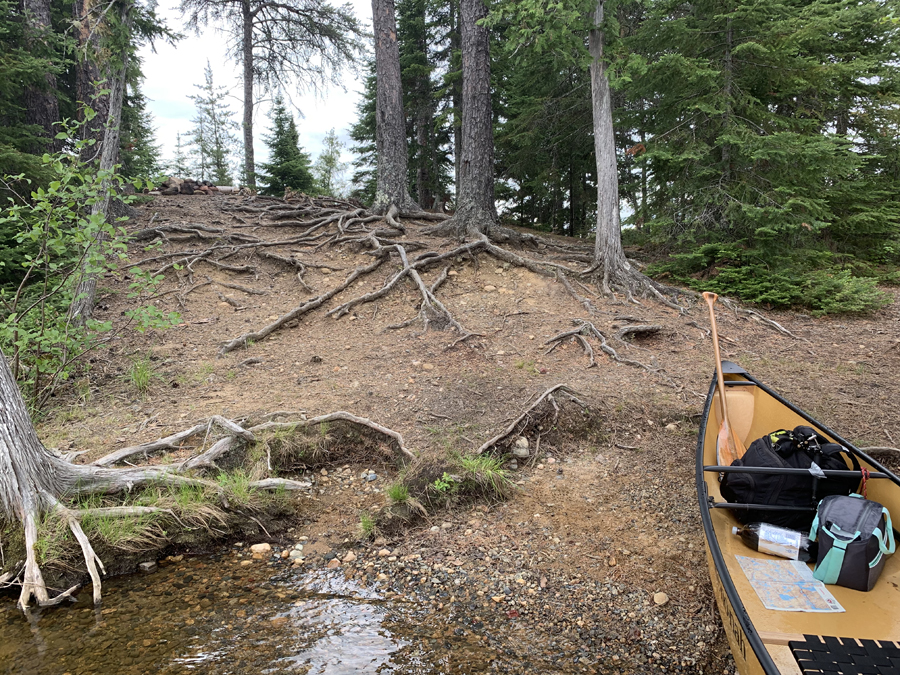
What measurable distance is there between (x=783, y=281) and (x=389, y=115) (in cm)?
920

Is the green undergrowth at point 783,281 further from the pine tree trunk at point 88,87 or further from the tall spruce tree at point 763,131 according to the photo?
the pine tree trunk at point 88,87

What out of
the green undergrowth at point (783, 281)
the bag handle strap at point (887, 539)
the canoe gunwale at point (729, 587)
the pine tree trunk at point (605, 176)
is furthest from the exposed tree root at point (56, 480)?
the green undergrowth at point (783, 281)

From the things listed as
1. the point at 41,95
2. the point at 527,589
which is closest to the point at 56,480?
the point at 527,589

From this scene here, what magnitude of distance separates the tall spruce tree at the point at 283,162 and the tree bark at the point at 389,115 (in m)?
7.86

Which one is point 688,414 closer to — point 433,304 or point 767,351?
point 767,351

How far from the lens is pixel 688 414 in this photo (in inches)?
225

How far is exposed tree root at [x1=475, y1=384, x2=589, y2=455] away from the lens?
520 centimetres

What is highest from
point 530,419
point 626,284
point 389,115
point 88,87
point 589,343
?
point 88,87

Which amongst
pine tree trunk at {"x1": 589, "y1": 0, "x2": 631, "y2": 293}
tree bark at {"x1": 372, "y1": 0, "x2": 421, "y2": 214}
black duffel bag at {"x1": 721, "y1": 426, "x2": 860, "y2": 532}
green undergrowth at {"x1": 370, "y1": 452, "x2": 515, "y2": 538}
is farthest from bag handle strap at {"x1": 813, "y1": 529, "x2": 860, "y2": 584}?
tree bark at {"x1": 372, "y1": 0, "x2": 421, "y2": 214}

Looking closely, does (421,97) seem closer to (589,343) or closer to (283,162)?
(283,162)

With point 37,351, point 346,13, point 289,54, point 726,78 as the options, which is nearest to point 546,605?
point 37,351

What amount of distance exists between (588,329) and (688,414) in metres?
2.14

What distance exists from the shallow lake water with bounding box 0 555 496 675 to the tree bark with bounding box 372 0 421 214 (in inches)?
385

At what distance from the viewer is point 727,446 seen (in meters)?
4.71
